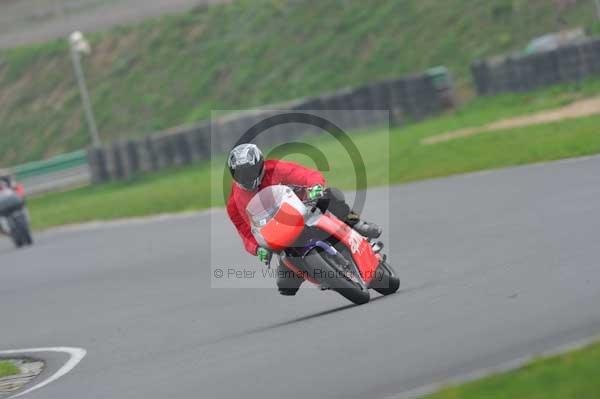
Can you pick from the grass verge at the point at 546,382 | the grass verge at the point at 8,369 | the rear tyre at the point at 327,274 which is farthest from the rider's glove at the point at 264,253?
the grass verge at the point at 546,382

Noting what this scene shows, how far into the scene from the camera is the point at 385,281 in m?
9.98

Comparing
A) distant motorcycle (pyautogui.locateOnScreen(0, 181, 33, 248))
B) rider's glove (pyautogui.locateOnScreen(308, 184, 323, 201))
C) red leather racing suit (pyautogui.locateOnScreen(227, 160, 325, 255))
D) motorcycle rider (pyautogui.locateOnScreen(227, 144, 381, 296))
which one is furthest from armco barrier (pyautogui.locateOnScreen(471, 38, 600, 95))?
rider's glove (pyautogui.locateOnScreen(308, 184, 323, 201))

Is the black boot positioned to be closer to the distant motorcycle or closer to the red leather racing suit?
the red leather racing suit

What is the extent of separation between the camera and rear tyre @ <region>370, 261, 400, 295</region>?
9883 mm

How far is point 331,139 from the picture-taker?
29.8m

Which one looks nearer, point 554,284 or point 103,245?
point 554,284

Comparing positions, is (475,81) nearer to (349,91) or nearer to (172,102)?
(349,91)

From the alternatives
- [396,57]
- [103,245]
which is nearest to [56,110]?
[396,57]

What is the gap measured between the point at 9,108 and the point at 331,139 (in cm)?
1873

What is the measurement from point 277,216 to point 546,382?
3874mm

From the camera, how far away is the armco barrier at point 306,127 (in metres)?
28.5

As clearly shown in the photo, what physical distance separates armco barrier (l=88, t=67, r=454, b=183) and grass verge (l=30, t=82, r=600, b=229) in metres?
0.40

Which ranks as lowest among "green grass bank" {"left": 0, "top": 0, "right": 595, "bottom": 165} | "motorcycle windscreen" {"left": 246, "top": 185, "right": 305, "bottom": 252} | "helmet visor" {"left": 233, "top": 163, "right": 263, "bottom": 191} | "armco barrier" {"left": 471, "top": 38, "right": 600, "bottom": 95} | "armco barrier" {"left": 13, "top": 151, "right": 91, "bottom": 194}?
"armco barrier" {"left": 13, "top": 151, "right": 91, "bottom": 194}

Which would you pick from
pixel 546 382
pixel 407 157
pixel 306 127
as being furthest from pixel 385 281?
pixel 306 127
